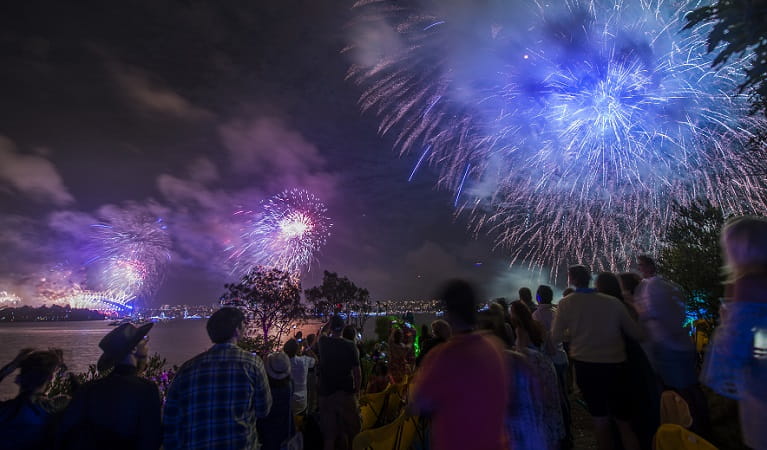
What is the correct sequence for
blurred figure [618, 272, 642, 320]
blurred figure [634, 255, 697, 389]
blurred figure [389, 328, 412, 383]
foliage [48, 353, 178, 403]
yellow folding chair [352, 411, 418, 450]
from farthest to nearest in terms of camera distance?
blurred figure [389, 328, 412, 383] < blurred figure [618, 272, 642, 320] < foliage [48, 353, 178, 403] < blurred figure [634, 255, 697, 389] < yellow folding chair [352, 411, 418, 450]

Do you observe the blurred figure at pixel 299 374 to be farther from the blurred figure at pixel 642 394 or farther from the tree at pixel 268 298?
the tree at pixel 268 298

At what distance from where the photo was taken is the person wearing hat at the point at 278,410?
180 inches

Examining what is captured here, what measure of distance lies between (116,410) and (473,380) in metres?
2.45

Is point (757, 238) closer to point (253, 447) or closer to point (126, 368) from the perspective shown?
point (253, 447)

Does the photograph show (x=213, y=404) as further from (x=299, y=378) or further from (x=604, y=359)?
(x=299, y=378)

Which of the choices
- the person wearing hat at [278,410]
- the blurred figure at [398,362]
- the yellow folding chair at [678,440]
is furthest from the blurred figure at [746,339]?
the blurred figure at [398,362]

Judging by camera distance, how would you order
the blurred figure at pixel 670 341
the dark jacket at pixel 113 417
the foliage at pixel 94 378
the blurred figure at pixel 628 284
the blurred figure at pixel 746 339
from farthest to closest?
the blurred figure at pixel 628 284
the foliage at pixel 94 378
the blurred figure at pixel 670 341
the dark jacket at pixel 113 417
the blurred figure at pixel 746 339

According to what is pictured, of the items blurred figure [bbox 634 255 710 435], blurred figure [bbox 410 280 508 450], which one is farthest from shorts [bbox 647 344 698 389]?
blurred figure [bbox 410 280 508 450]

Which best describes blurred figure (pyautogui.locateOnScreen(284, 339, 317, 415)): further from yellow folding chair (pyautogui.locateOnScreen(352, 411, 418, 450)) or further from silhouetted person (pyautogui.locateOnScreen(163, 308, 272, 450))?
silhouetted person (pyautogui.locateOnScreen(163, 308, 272, 450))

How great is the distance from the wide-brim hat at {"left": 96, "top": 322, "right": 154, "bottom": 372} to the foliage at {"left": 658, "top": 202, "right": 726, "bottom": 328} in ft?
67.1

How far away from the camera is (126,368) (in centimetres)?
295

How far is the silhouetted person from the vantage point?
2947mm

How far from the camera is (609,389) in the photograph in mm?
4008

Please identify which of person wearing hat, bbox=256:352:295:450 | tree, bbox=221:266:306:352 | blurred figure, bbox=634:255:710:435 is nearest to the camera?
blurred figure, bbox=634:255:710:435
